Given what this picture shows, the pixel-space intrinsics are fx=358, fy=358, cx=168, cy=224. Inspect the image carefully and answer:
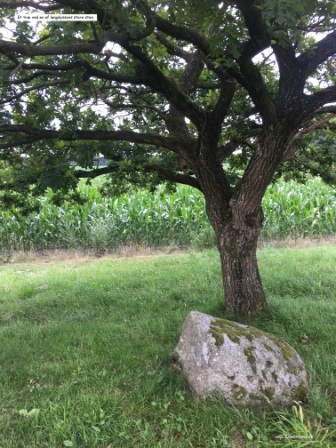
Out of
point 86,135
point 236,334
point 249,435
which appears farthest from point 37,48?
point 249,435

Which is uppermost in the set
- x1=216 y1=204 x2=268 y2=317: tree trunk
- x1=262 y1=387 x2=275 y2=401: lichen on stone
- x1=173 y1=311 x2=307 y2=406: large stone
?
x1=216 y1=204 x2=268 y2=317: tree trunk

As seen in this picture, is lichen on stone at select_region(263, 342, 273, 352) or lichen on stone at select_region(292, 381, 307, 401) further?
lichen on stone at select_region(263, 342, 273, 352)

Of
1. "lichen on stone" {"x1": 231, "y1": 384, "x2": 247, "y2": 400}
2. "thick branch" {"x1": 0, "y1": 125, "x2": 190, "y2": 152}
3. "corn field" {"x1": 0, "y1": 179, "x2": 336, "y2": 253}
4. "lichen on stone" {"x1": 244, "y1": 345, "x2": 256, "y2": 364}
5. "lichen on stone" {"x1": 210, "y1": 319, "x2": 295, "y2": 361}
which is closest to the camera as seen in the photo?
"lichen on stone" {"x1": 231, "y1": 384, "x2": 247, "y2": 400}

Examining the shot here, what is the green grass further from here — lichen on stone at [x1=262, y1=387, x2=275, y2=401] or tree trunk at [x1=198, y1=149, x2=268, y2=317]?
tree trunk at [x1=198, y1=149, x2=268, y2=317]

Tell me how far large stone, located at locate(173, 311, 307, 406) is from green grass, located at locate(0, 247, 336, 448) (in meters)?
0.10

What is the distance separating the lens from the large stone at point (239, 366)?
8.90 ft

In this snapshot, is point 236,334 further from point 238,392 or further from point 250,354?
point 238,392

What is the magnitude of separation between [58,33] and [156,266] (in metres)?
5.29

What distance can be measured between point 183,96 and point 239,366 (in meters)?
2.61

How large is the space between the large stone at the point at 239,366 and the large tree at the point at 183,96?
1.24 metres

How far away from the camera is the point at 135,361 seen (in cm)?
338

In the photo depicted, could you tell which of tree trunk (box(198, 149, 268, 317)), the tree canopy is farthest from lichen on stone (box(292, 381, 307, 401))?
the tree canopy

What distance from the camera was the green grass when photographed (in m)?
2.48

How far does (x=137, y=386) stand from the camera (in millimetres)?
3000
